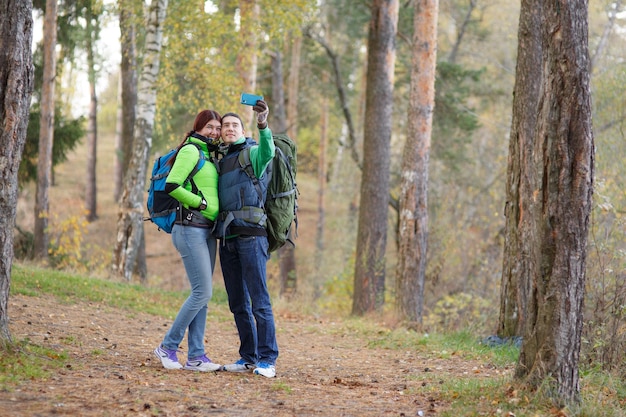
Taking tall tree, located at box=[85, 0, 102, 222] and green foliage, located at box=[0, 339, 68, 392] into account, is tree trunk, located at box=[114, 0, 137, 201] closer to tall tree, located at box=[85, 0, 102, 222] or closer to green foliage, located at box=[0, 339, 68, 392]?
tall tree, located at box=[85, 0, 102, 222]

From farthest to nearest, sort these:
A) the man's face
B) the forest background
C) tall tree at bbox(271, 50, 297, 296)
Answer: tall tree at bbox(271, 50, 297, 296) < the forest background < the man's face

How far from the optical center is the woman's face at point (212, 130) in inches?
244

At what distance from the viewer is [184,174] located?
5.87 metres

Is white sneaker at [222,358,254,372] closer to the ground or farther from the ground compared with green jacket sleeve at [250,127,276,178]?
closer to the ground

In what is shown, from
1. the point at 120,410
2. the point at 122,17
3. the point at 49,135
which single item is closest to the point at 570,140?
the point at 120,410

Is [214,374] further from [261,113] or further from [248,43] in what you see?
[248,43]

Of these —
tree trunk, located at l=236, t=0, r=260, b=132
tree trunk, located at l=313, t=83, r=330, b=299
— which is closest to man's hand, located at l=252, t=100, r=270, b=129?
tree trunk, located at l=236, t=0, r=260, b=132

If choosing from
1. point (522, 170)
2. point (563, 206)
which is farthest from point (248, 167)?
point (522, 170)

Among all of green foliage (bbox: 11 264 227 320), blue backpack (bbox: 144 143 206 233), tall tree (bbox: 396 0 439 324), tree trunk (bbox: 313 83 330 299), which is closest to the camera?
blue backpack (bbox: 144 143 206 233)

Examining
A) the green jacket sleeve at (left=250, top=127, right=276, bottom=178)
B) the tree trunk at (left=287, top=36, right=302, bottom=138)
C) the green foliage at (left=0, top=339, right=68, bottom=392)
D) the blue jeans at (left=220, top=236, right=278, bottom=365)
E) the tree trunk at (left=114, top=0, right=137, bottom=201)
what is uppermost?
the tree trunk at (left=287, top=36, right=302, bottom=138)

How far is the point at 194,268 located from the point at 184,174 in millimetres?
820

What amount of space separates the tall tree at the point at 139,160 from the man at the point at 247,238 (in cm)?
729

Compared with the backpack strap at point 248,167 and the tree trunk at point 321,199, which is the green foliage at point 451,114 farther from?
the backpack strap at point 248,167

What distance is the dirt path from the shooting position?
4.83m
